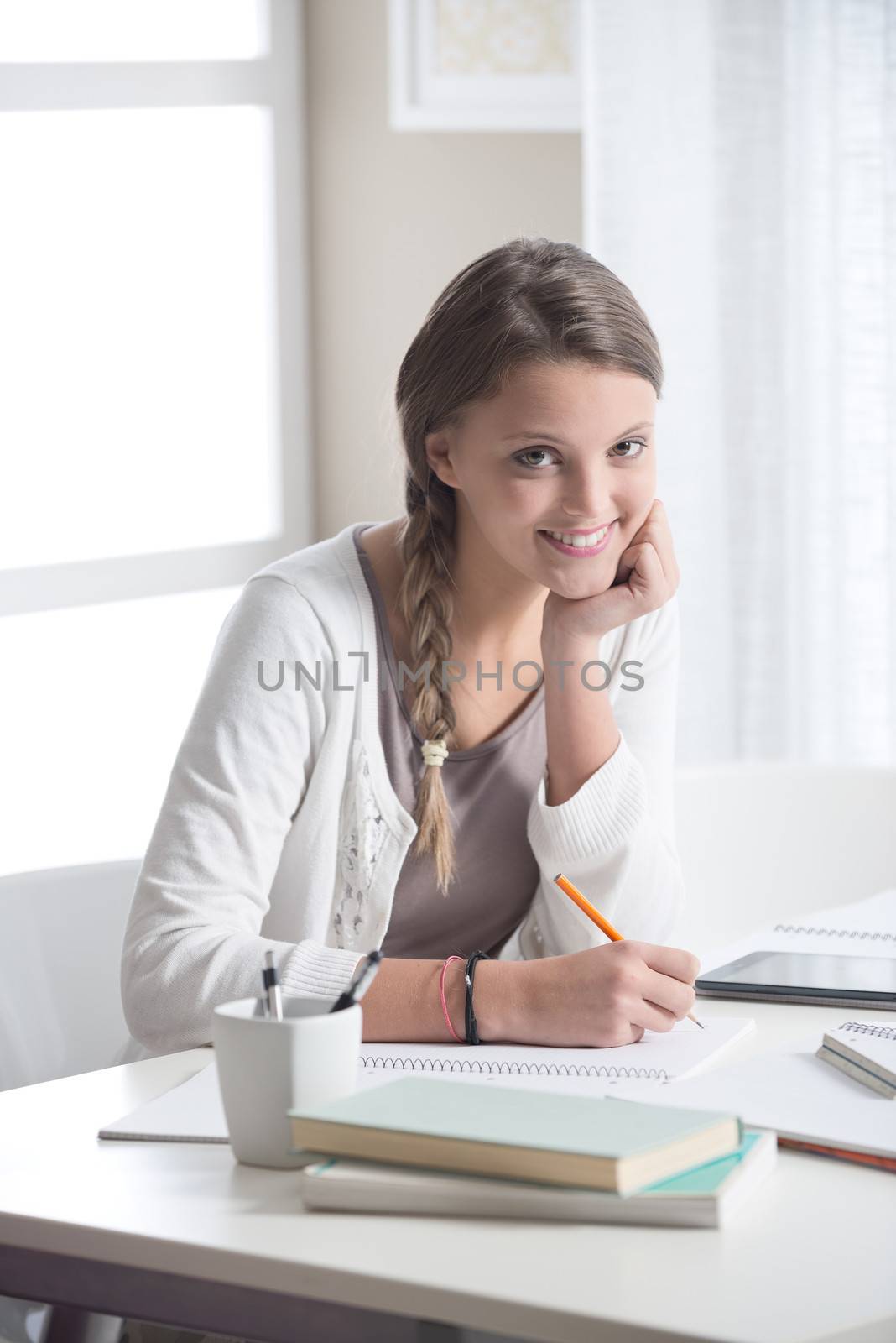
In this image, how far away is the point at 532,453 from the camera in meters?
1.29

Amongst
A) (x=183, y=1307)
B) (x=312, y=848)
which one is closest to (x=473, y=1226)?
(x=183, y=1307)

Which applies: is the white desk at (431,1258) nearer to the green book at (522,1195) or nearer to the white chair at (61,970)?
the green book at (522,1195)

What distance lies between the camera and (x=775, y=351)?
2.78 m

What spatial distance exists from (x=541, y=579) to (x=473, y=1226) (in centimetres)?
76

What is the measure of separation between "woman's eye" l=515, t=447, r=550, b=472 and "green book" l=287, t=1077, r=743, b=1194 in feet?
2.15

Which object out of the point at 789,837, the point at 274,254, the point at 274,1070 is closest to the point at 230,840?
the point at 274,1070

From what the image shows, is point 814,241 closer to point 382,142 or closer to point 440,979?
point 382,142

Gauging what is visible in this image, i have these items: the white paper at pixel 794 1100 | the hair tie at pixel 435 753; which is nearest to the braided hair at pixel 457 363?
the hair tie at pixel 435 753

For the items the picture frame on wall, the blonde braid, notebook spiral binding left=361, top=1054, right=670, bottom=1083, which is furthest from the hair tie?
the picture frame on wall

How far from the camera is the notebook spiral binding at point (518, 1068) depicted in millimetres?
914

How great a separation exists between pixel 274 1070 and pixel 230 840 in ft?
1.51

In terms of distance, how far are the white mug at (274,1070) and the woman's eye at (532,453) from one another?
0.63 metres

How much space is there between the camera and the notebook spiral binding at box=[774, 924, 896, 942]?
4.38 ft

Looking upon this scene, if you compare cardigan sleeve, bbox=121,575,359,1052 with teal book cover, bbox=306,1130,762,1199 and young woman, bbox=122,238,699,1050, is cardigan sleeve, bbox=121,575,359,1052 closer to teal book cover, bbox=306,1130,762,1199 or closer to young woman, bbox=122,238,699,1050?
young woman, bbox=122,238,699,1050
